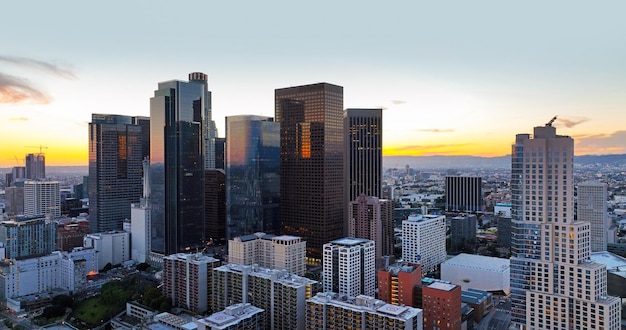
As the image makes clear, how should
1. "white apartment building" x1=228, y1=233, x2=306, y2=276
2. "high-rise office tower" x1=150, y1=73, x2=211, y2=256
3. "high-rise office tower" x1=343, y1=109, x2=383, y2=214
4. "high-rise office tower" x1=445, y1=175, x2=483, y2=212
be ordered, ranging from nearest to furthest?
"white apartment building" x1=228, y1=233, x2=306, y2=276 < "high-rise office tower" x1=150, y1=73, x2=211, y2=256 < "high-rise office tower" x1=343, y1=109, x2=383, y2=214 < "high-rise office tower" x1=445, y1=175, x2=483, y2=212

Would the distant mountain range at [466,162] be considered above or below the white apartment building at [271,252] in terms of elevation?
above

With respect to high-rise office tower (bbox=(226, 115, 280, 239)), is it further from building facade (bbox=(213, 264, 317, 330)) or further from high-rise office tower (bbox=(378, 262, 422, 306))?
high-rise office tower (bbox=(378, 262, 422, 306))

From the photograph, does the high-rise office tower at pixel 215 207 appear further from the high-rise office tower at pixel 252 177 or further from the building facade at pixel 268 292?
the building facade at pixel 268 292

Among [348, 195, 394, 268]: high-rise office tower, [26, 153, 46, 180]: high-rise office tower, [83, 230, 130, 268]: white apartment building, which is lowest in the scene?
[83, 230, 130, 268]: white apartment building

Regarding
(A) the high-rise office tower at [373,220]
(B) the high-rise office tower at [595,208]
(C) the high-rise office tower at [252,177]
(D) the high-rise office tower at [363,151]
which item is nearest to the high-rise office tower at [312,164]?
(C) the high-rise office tower at [252,177]

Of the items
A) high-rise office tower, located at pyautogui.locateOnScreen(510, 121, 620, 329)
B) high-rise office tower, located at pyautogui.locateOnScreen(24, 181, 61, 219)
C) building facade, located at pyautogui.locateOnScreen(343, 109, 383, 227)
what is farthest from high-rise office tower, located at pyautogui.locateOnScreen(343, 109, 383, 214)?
high-rise office tower, located at pyautogui.locateOnScreen(24, 181, 61, 219)

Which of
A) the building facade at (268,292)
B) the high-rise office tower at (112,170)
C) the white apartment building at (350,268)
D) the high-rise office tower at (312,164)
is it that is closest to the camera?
the building facade at (268,292)
